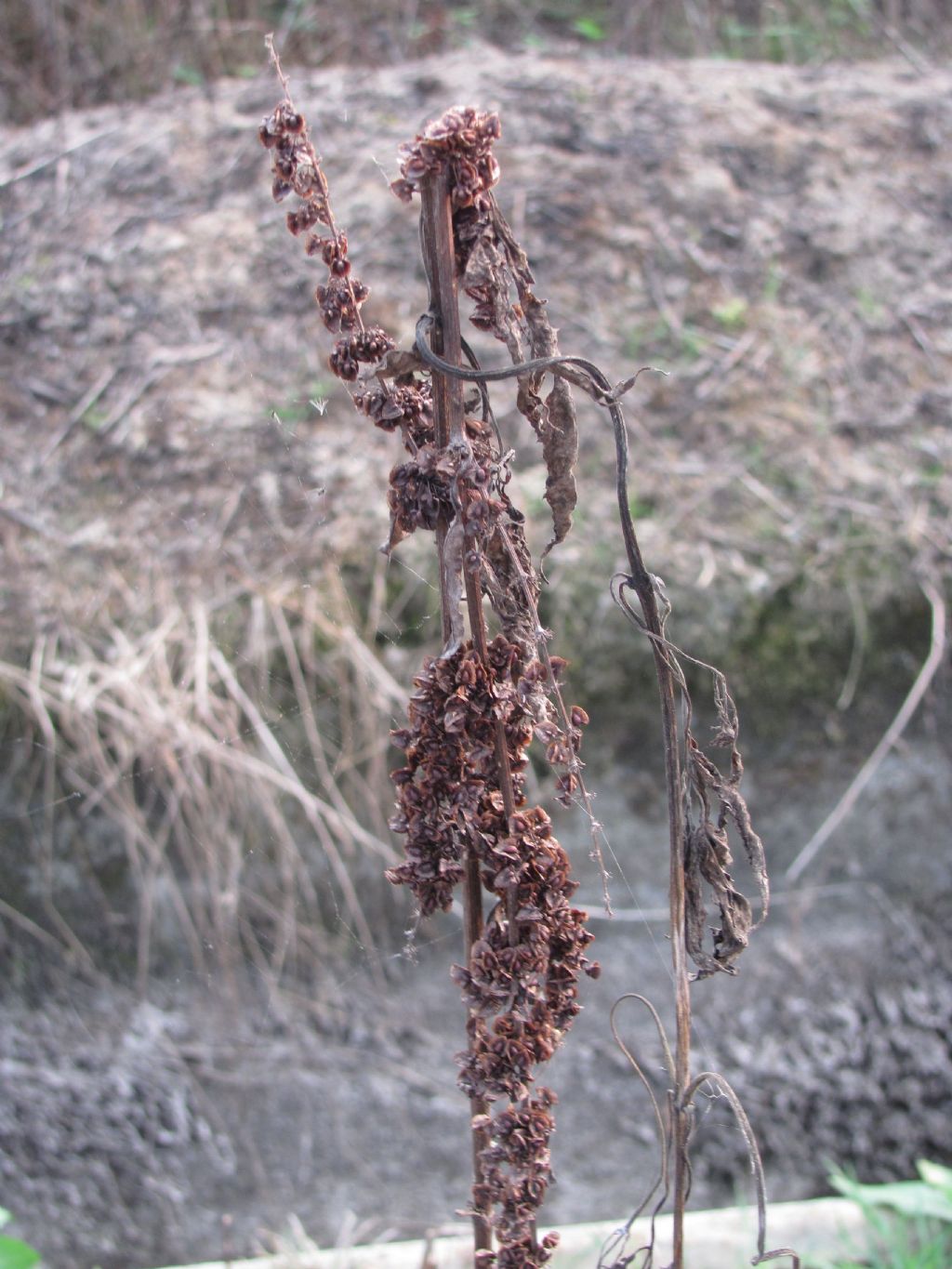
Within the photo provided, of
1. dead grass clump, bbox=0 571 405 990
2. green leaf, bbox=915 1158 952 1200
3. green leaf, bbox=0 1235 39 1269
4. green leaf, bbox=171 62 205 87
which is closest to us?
green leaf, bbox=0 1235 39 1269

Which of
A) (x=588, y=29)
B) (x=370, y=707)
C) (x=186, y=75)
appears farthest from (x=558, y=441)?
(x=588, y=29)

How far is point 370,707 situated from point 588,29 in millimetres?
2656

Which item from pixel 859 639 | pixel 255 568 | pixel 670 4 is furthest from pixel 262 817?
pixel 670 4

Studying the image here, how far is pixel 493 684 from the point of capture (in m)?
0.57

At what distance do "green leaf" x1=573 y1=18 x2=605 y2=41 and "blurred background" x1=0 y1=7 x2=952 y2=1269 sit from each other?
3.81 feet

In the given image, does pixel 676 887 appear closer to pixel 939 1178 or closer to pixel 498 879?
pixel 498 879

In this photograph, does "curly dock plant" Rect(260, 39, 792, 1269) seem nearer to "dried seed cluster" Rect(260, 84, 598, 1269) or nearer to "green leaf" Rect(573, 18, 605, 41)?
"dried seed cluster" Rect(260, 84, 598, 1269)

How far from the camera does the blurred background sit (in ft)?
6.04

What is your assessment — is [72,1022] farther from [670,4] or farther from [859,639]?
[670,4]

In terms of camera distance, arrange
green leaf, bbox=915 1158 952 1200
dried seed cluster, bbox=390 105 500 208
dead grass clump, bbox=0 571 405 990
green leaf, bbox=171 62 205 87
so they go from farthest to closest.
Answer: green leaf, bbox=171 62 205 87
dead grass clump, bbox=0 571 405 990
green leaf, bbox=915 1158 952 1200
dried seed cluster, bbox=390 105 500 208

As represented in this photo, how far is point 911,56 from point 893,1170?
3195 millimetres

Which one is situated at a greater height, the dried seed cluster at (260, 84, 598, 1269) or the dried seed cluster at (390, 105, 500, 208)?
the dried seed cluster at (390, 105, 500, 208)

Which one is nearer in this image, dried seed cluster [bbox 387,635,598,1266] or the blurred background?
dried seed cluster [bbox 387,635,598,1266]

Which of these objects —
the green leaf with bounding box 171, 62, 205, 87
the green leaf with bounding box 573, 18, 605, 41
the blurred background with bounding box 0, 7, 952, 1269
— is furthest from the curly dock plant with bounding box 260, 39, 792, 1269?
the green leaf with bounding box 573, 18, 605, 41
